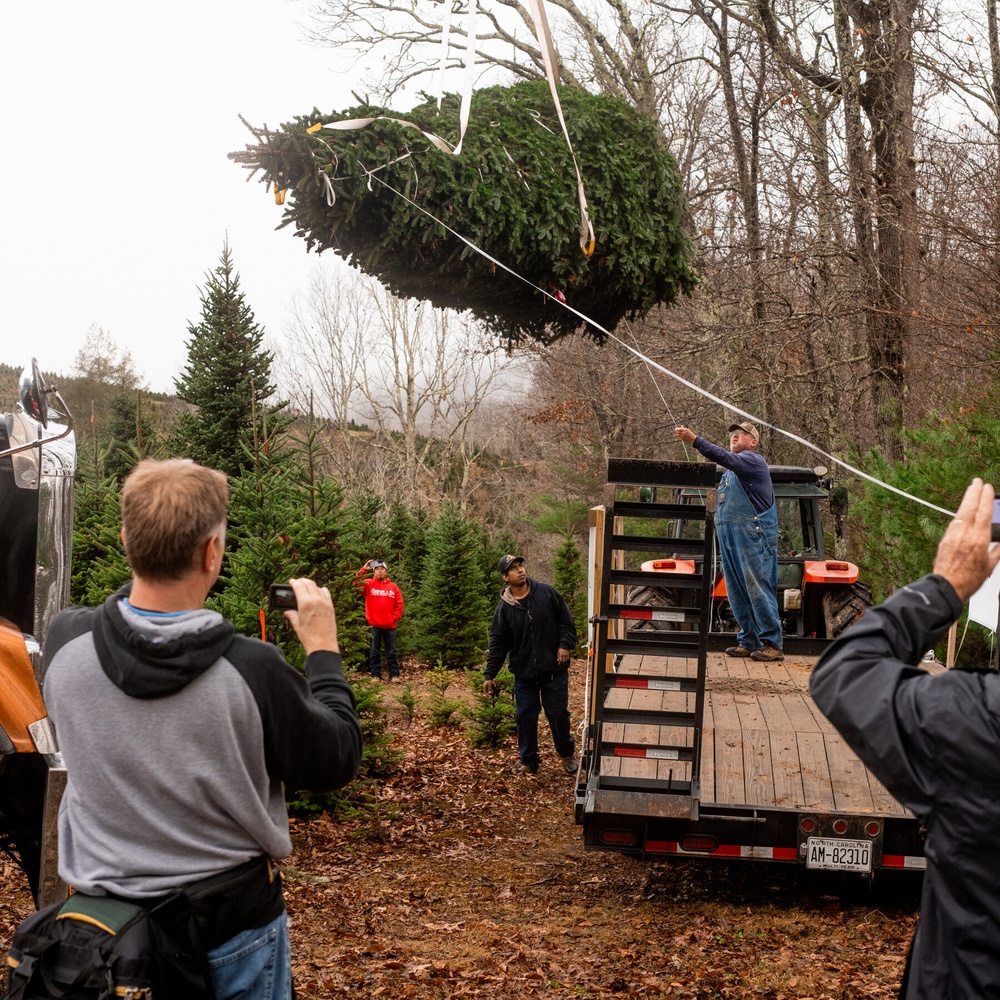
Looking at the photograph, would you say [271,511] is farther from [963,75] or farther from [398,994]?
[963,75]

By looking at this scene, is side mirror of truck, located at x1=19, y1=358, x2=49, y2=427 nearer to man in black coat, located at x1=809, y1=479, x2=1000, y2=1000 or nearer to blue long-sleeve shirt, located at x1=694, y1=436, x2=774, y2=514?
man in black coat, located at x1=809, y1=479, x2=1000, y2=1000

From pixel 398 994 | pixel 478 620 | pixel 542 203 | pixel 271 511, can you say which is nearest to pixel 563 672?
pixel 271 511

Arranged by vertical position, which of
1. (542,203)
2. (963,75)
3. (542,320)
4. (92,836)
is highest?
(963,75)

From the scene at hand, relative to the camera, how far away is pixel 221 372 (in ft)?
51.8

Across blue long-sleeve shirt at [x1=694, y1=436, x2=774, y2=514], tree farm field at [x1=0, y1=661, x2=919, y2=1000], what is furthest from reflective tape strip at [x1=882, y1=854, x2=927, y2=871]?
blue long-sleeve shirt at [x1=694, y1=436, x2=774, y2=514]

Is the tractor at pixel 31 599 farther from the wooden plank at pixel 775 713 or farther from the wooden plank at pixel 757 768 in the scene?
the wooden plank at pixel 775 713

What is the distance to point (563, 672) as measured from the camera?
1027cm

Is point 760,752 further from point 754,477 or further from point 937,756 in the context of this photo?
point 937,756

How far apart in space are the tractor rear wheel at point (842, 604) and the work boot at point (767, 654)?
1631 mm

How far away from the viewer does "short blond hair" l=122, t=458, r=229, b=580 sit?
220 centimetres

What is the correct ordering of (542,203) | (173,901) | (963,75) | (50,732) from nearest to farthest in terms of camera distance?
(173,901)
(50,732)
(542,203)
(963,75)

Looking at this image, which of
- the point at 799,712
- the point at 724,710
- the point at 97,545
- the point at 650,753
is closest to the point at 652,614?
the point at 650,753

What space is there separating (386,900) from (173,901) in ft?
15.5

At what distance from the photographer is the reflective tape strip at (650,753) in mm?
6148
